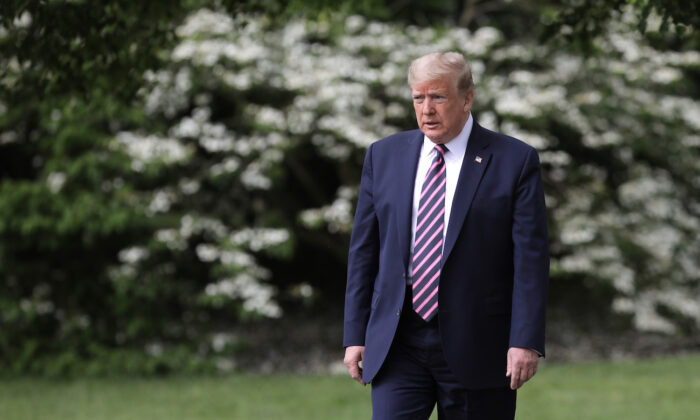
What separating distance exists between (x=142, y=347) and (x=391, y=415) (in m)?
8.44

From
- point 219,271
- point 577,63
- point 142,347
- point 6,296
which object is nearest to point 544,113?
point 577,63

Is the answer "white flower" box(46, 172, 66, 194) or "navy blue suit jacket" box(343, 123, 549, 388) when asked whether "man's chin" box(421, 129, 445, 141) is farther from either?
"white flower" box(46, 172, 66, 194)

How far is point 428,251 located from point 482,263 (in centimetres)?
18

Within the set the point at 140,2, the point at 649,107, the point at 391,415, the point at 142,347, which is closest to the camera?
the point at 391,415

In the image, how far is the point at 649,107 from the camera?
9992 mm

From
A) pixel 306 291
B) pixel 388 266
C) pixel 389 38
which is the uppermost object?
pixel 389 38

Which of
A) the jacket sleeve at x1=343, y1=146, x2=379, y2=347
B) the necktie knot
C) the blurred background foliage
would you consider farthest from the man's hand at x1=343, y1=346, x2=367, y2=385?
the blurred background foliage

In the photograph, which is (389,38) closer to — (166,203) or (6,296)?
(166,203)

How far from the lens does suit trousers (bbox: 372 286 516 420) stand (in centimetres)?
303

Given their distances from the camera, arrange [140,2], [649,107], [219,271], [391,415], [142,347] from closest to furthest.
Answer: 1. [391,415]
2. [140,2]
3. [219,271]
4. [649,107]
5. [142,347]

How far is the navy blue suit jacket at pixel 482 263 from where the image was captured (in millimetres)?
2924

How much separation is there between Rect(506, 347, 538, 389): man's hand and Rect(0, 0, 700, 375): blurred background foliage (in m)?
6.01

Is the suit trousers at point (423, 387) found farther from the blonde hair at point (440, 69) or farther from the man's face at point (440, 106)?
the blonde hair at point (440, 69)

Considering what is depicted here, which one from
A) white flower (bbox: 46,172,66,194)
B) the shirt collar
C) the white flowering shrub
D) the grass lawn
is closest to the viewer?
the shirt collar
